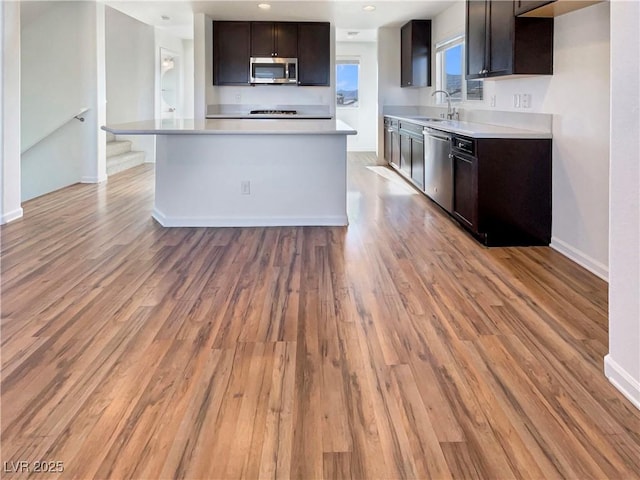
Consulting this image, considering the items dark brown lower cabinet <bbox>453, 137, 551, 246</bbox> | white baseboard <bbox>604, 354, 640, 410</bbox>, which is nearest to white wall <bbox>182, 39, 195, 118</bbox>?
dark brown lower cabinet <bbox>453, 137, 551, 246</bbox>

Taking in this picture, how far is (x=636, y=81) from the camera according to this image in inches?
73.6

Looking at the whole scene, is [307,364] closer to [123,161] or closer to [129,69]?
[123,161]

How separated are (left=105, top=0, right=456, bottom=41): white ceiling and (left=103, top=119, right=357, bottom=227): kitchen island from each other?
Result: 271cm

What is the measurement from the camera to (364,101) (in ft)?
38.7

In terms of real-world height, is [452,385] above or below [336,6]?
below

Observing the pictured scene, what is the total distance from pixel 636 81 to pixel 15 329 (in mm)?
2775

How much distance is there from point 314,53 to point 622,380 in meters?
7.01

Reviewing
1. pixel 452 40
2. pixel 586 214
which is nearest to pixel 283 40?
pixel 452 40

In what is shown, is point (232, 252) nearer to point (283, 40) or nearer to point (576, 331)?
point (576, 331)

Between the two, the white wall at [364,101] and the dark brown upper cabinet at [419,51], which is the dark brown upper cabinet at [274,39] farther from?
the white wall at [364,101]

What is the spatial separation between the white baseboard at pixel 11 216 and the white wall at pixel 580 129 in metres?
4.62

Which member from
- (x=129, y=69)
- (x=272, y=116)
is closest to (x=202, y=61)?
(x=272, y=116)

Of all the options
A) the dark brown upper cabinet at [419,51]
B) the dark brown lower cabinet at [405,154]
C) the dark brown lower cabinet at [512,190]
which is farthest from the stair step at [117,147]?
the dark brown lower cabinet at [512,190]

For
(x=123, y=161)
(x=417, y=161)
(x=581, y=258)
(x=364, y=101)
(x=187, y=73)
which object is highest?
(x=187, y=73)
